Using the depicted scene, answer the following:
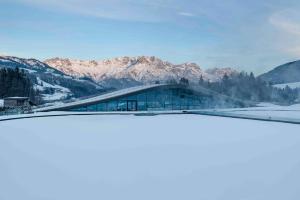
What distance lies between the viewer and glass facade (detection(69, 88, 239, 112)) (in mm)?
38338

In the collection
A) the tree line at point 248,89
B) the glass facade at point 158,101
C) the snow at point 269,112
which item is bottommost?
the snow at point 269,112

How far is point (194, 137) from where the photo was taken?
52.2ft

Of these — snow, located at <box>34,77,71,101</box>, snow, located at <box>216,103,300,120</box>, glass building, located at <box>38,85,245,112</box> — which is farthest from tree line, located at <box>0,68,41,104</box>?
snow, located at <box>34,77,71,101</box>

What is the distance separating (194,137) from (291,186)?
849 centimetres

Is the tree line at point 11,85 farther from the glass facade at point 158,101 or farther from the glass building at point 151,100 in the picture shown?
the glass facade at point 158,101

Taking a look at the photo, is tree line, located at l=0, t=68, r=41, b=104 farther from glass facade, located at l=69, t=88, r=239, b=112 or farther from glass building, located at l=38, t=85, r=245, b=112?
glass facade, located at l=69, t=88, r=239, b=112

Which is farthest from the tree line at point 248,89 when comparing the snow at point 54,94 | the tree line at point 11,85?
the snow at point 54,94

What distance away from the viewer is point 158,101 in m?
41.5

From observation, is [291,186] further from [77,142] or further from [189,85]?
[189,85]

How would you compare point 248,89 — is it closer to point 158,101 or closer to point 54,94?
point 158,101

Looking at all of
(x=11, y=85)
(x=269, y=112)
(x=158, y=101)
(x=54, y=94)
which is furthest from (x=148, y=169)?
(x=54, y=94)

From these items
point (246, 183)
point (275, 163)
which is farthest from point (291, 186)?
point (275, 163)

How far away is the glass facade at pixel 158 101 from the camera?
38.3m

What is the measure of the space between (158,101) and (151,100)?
3.01ft
